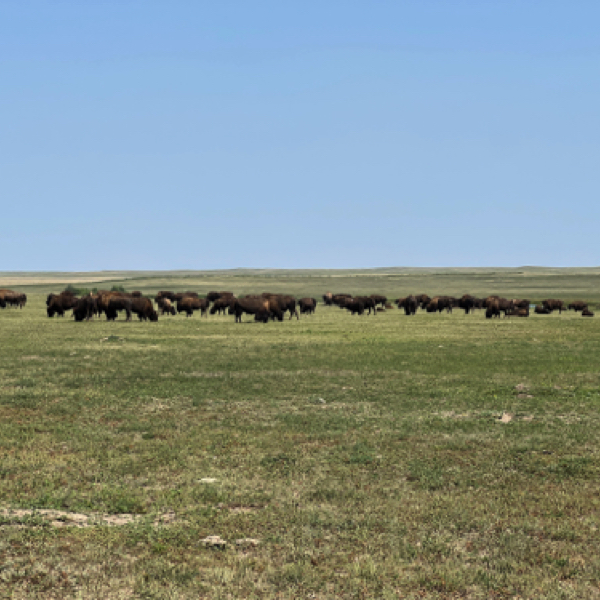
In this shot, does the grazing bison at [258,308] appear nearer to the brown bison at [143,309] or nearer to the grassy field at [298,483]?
the brown bison at [143,309]

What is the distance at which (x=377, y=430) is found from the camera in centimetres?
1119

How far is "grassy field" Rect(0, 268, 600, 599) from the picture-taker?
5578 millimetres

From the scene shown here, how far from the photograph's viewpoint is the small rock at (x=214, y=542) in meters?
6.20

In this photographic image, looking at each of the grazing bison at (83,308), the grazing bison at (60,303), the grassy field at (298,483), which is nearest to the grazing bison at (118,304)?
the grazing bison at (83,308)

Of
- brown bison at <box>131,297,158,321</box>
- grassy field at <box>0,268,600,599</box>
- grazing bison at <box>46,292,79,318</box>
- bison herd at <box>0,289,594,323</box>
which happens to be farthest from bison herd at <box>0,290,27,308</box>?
grassy field at <box>0,268,600,599</box>

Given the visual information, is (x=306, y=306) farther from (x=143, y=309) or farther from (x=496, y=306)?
(x=143, y=309)

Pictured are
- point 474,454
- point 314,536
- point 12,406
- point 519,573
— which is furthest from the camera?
point 12,406

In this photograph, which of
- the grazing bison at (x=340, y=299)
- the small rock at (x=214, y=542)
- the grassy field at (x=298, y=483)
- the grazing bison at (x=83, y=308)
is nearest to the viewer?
the grassy field at (x=298, y=483)

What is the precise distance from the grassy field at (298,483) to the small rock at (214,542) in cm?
2

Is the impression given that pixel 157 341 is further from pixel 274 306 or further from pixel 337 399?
pixel 274 306

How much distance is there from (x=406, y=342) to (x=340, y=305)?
1952 inches

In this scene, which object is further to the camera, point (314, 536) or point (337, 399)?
point (337, 399)

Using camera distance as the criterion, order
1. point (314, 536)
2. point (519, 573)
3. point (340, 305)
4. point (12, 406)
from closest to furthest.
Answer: point (519, 573)
point (314, 536)
point (12, 406)
point (340, 305)

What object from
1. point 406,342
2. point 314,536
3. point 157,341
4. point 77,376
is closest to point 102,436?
point 314,536
